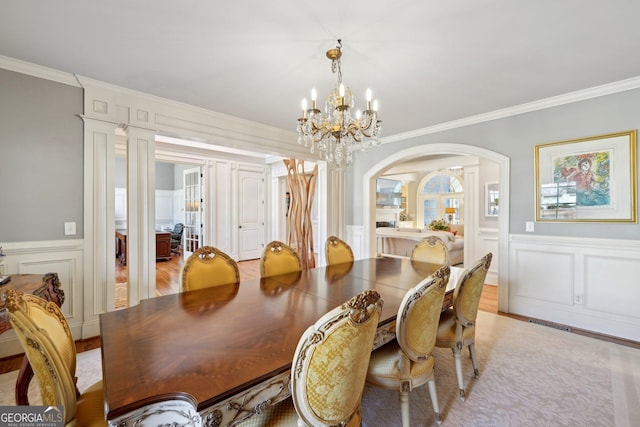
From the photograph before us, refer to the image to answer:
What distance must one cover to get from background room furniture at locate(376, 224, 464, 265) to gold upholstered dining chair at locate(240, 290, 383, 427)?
17.7 ft

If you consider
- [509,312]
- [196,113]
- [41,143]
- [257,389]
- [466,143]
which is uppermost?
[196,113]

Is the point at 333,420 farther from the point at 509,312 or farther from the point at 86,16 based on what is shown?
the point at 509,312

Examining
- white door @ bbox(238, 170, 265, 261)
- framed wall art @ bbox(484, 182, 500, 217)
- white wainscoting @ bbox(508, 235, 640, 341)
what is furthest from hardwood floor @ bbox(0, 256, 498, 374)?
framed wall art @ bbox(484, 182, 500, 217)

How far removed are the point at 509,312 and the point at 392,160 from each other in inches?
101

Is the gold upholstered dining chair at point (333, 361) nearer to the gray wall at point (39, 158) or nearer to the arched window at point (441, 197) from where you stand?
the gray wall at point (39, 158)

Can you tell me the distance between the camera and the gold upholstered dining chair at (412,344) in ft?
4.45

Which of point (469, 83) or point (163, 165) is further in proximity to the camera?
point (163, 165)

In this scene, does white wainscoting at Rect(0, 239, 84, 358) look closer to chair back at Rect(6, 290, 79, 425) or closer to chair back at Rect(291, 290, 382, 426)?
chair back at Rect(6, 290, 79, 425)

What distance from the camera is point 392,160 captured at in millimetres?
4438

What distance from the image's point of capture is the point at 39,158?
7.79 ft

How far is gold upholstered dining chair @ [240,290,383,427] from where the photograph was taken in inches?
36.2

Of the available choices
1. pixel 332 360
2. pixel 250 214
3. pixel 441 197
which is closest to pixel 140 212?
pixel 332 360

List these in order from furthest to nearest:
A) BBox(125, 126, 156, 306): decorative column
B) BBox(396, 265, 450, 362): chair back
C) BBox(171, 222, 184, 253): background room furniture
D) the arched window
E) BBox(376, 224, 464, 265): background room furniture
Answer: the arched window → BBox(171, 222, 184, 253): background room furniture → BBox(376, 224, 464, 265): background room furniture → BBox(125, 126, 156, 306): decorative column → BBox(396, 265, 450, 362): chair back

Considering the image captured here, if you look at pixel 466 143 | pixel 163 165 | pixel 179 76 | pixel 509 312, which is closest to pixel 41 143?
pixel 179 76
